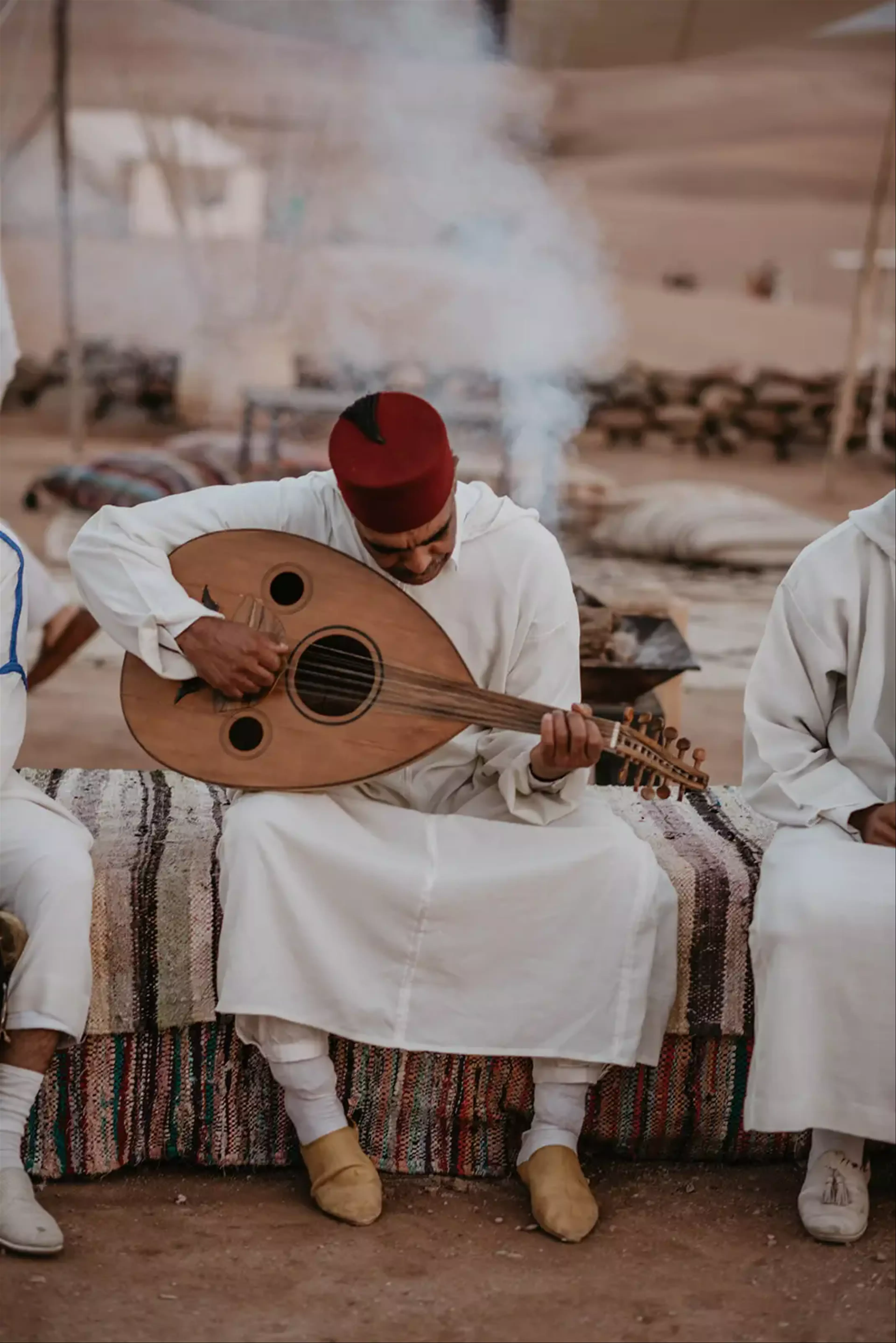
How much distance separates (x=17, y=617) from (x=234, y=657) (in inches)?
19.4

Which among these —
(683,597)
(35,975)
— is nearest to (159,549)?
(35,975)

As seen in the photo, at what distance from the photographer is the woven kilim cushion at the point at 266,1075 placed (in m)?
3.35

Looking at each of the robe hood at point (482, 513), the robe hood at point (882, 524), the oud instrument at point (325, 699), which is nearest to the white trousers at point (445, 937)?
the oud instrument at point (325, 699)

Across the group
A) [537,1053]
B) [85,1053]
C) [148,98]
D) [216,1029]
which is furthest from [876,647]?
[148,98]

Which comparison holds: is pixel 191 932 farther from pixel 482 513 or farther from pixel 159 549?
pixel 482 513

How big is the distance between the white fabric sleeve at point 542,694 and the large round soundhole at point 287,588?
50 cm

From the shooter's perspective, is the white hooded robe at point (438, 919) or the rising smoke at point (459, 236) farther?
the rising smoke at point (459, 236)

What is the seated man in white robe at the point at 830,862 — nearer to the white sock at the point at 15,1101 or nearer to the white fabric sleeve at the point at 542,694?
the white fabric sleeve at the point at 542,694

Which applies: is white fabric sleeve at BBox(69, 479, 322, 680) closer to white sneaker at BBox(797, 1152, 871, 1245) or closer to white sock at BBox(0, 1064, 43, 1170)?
white sock at BBox(0, 1064, 43, 1170)

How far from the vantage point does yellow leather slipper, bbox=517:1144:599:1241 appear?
10.2ft

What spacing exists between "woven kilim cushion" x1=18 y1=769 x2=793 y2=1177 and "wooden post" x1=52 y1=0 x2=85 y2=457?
4.64 meters

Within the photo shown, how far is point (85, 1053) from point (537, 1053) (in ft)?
3.09

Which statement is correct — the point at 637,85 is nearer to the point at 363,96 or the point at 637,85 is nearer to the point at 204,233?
the point at 363,96

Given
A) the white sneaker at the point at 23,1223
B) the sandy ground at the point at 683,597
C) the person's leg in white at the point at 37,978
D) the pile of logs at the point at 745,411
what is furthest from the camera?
the pile of logs at the point at 745,411
